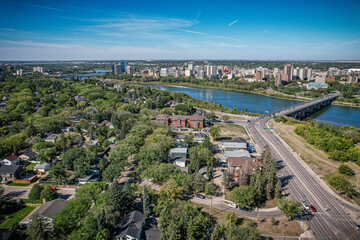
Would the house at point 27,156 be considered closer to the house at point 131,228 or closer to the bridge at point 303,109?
the house at point 131,228

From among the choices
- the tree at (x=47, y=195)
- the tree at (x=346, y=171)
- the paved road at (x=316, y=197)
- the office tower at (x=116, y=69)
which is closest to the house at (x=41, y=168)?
the tree at (x=47, y=195)

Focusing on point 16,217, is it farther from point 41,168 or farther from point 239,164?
point 239,164

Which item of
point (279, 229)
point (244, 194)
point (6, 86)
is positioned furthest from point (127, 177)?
point (6, 86)

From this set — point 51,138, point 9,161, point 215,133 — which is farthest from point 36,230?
point 215,133

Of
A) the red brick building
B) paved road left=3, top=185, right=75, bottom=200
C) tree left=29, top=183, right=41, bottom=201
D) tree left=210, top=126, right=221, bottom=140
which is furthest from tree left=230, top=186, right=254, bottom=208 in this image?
the red brick building

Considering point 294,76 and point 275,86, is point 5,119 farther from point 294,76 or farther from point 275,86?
point 294,76

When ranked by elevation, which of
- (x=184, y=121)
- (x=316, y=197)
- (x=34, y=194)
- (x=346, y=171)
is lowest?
(x=316, y=197)
